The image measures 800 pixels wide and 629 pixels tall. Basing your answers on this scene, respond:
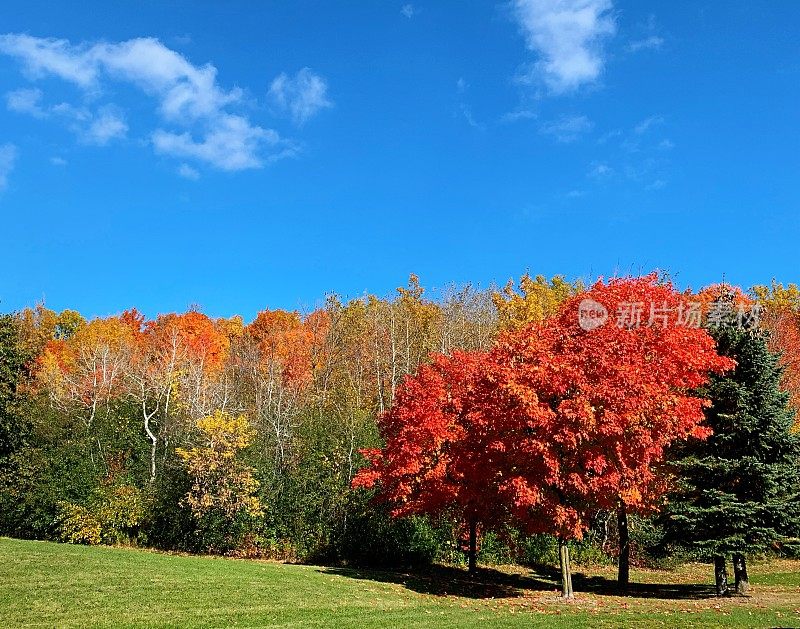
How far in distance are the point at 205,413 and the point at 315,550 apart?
9.73 m

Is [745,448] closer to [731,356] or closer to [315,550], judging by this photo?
[731,356]

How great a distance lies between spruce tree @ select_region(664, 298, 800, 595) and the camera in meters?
18.2

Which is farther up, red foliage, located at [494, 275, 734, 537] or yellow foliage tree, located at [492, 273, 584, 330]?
yellow foliage tree, located at [492, 273, 584, 330]

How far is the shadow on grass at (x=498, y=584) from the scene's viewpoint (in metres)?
19.0

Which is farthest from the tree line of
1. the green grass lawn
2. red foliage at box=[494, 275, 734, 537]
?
the green grass lawn

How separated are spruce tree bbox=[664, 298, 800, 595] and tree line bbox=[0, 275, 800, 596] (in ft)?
0.20

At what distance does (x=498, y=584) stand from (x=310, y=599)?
337 inches

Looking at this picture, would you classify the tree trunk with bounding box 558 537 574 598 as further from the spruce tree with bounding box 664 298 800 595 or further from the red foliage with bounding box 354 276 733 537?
the spruce tree with bounding box 664 298 800 595

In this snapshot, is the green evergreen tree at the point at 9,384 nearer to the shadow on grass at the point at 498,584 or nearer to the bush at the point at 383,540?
the bush at the point at 383,540

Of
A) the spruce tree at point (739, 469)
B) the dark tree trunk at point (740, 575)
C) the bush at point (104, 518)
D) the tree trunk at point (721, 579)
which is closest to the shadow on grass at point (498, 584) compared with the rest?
the tree trunk at point (721, 579)

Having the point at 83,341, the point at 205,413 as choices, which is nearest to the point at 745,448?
the point at 205,413

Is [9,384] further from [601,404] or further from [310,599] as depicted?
[601,404]

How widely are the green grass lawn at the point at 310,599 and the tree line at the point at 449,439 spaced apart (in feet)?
6.33

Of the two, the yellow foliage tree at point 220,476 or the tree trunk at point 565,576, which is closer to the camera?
the tree trunk at point 565,576
